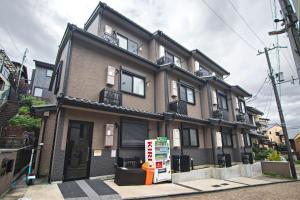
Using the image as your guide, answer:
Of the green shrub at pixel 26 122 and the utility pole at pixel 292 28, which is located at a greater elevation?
the utility pole at pixel 292 28

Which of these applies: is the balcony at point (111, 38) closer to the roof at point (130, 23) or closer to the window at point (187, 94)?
the roof at point (130, 23)

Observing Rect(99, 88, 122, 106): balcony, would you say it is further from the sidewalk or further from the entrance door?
the sidewalk

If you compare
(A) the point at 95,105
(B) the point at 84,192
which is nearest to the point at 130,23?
(A) the point at 95,105

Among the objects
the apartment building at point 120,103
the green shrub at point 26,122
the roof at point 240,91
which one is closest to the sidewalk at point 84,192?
the apartment building at point 120,103

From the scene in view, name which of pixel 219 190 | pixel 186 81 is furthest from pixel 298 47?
pixel 186 81

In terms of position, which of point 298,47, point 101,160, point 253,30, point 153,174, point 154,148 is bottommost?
point 153,174

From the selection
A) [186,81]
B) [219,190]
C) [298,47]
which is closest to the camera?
[298,47]

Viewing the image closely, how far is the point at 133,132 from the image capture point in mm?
9672

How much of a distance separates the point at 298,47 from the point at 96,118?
7723 mm

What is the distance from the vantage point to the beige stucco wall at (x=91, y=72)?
325 inches

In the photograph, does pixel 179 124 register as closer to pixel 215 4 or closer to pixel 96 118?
pixel 96 118

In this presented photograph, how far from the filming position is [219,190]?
782 centimetres

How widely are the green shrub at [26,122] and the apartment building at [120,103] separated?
3139 millimetres

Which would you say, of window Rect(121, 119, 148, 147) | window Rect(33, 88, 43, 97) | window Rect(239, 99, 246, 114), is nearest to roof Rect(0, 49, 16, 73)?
window Rect(33, 88, 43, 97)
